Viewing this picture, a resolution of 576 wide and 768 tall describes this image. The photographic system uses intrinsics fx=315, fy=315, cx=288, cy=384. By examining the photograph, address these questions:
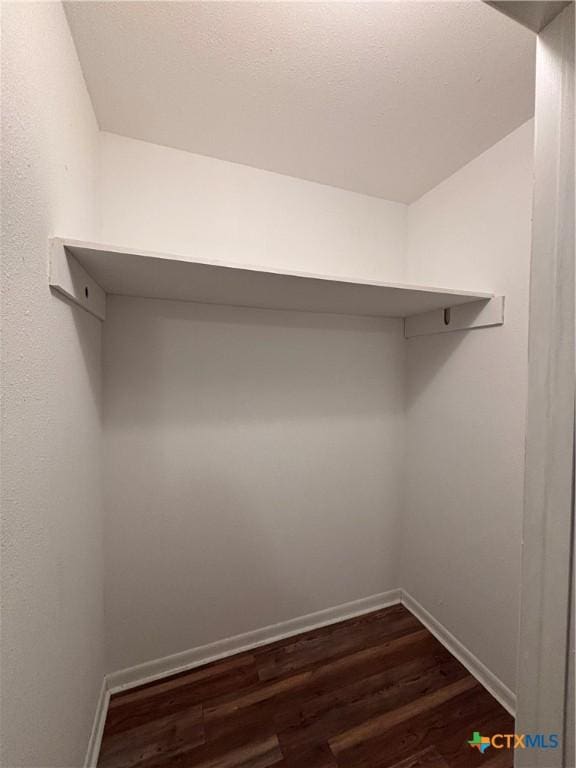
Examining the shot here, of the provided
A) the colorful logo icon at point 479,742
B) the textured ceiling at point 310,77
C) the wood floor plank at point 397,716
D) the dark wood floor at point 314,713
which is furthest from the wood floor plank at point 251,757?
the textured ceiling at point 310,77

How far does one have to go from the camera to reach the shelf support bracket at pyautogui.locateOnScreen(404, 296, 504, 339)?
130cm

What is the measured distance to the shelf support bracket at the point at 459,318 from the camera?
1.30 metres

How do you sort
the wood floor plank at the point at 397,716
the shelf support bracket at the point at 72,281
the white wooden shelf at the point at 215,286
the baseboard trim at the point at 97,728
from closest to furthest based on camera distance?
the shelf support bracket at the point at 72,281 → the white wooden shelf at the point at 215,286 → the baseboard trim at the point at 97,728 → the wood floor plank at the point at 397,716

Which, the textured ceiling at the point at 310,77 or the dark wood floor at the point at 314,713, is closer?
the textured ceiling at the point at 310,77

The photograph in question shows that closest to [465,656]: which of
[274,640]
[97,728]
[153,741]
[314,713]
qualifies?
[314,713]

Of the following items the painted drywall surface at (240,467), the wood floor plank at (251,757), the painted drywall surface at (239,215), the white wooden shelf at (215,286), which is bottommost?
the wood floor plank at (251,757)

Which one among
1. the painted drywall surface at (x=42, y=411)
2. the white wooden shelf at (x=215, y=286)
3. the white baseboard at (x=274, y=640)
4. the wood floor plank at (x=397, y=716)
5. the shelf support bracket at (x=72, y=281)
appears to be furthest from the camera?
the white baseboard at (x=274, y=640)

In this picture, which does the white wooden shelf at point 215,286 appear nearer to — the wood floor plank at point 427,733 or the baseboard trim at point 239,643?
the baseboard trim at point 239,643

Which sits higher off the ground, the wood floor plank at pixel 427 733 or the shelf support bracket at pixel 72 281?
the shelf support bracket at pixel 72 281

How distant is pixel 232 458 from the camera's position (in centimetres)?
147

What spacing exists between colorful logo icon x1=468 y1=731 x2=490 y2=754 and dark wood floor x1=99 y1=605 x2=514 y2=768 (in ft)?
0.05

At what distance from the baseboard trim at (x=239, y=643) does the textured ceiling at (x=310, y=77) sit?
7.24ft

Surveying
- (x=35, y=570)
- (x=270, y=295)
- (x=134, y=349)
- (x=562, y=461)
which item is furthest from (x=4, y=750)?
(x=270, y=295)

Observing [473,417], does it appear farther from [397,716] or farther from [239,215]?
[239,215]
